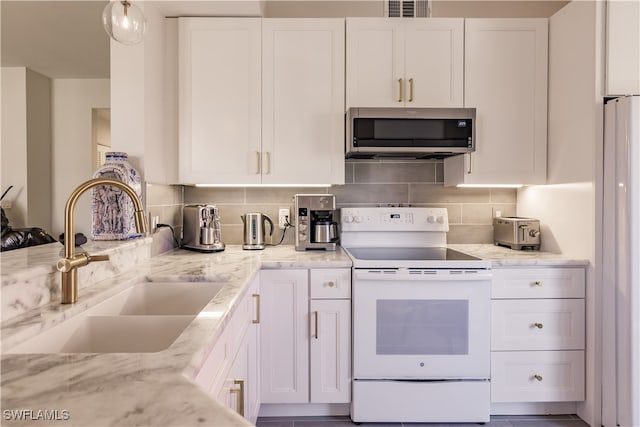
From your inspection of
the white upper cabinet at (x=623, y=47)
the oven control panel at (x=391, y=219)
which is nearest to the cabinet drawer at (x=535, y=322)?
the oven control panel at (x=391, y=219)

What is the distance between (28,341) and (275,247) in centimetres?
177

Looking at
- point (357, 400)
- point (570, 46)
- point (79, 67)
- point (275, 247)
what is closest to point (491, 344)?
point (357, 400)

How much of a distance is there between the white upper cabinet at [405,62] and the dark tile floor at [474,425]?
5.90ft

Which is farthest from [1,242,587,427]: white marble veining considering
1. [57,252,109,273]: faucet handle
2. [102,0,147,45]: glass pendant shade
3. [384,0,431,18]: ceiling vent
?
[384,0,431,18]: ceiling vent

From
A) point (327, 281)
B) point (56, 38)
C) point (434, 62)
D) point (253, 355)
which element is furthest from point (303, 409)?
point (56, 38)

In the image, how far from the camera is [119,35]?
148cm

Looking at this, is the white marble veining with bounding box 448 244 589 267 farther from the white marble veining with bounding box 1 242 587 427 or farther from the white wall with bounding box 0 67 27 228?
the white wall with bounding box 0 67 27 228

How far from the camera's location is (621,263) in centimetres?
200

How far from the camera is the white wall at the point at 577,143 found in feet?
6.89

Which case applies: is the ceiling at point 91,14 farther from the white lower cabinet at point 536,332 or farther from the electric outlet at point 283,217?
the white lower cabinet at point 536,332

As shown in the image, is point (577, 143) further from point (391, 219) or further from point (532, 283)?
point (391, 219)

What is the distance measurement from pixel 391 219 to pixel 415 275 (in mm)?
633

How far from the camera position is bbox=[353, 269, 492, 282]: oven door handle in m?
2.12

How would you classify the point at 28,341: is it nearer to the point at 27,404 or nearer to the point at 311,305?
the point at 27,404
